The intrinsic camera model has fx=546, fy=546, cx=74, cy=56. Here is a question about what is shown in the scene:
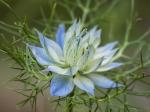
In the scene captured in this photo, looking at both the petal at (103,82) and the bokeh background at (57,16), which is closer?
the petal at (103,82)

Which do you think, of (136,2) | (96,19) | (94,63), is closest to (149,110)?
(96,19)

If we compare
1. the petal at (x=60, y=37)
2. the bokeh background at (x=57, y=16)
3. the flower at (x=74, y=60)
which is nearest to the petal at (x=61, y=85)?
the flower at (x=74, y=60)

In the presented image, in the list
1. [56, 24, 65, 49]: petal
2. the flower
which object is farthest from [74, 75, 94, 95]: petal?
[56, 24, 65, 49]: petal

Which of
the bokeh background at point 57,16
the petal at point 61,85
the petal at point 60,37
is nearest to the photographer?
the petal at point 61,85

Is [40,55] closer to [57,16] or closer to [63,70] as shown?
[63,70]

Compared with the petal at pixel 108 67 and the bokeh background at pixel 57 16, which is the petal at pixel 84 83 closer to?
the petal at pixel 108 67

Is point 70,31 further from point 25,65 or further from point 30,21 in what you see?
point 30,21
